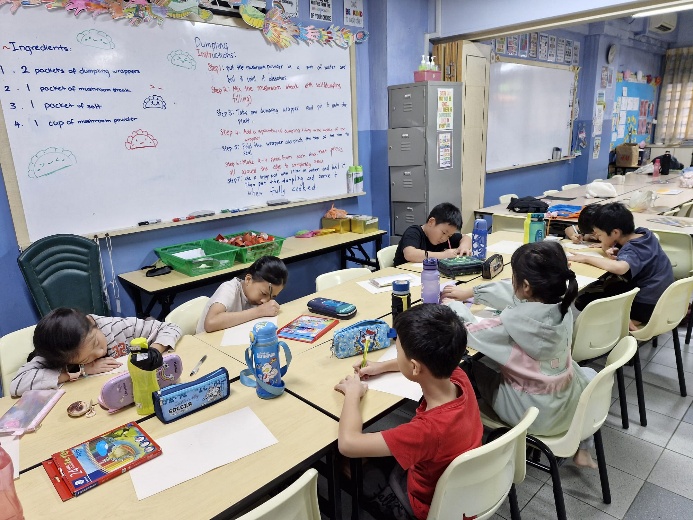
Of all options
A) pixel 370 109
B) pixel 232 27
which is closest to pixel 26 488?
pixel 232 27

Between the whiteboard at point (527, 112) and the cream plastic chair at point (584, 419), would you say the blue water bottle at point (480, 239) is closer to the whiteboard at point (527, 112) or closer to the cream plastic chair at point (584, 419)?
the cream plastic chair at point (584, 419)

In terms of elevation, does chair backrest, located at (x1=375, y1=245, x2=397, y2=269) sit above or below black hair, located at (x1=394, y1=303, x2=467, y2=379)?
below

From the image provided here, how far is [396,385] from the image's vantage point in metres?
1.54

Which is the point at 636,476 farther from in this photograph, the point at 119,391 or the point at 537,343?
the point at 119,391

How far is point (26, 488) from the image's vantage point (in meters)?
1.13

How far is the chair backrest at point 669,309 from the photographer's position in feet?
7.68

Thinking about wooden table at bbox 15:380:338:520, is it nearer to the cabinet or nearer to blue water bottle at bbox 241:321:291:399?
blue water bottle at bbox 241:321:291:399

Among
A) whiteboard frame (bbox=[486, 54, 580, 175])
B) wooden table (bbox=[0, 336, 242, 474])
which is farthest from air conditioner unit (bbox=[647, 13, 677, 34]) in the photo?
wooden table (bbox=[0, 336, 242, 474])

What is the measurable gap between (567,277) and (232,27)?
3003 millimetres

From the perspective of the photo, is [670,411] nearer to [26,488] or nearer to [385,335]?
[385,335]

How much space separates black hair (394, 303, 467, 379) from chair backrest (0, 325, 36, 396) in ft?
5.14

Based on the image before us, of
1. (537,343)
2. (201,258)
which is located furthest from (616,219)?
(201,258)

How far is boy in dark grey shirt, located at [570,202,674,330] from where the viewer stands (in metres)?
2.63

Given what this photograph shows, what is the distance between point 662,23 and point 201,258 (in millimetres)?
8862
